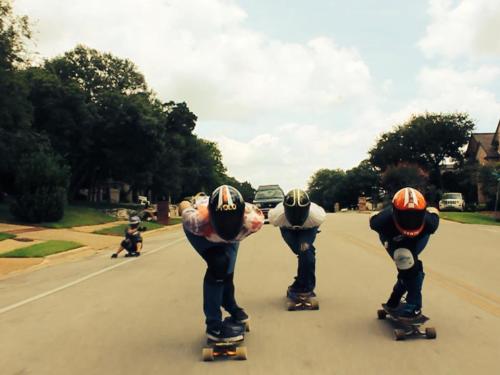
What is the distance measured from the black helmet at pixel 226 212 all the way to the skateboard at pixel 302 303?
272cm

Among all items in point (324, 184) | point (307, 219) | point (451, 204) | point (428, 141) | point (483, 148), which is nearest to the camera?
point (307, 219)

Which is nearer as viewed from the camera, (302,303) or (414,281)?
(414,281)

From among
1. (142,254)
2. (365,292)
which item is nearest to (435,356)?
→ (365,292)

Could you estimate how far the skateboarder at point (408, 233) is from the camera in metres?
5.46

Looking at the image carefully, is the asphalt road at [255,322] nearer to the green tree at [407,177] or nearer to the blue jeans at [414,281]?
the blue jeans at [414,281]

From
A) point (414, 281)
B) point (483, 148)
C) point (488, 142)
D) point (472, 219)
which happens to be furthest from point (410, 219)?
point (488, 142)

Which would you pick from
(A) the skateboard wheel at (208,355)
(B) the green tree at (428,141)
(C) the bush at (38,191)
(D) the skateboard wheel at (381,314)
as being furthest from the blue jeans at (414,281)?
(B) the green tree at (428,141)

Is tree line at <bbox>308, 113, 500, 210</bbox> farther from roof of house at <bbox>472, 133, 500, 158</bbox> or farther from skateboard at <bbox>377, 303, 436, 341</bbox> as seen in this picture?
skateboard at <bbox>377, 303, 436, 341</bbox>

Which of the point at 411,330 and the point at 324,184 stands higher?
the point at 324,184

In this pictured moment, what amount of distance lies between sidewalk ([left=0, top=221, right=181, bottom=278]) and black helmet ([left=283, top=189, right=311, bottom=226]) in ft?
28.9

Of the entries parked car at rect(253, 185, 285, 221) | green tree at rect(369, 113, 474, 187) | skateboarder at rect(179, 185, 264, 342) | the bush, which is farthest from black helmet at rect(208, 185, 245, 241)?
green tree at rect(369, 113, 474, 187)

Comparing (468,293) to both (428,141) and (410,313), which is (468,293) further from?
(428,141)

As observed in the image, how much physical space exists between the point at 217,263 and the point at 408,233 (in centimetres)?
200

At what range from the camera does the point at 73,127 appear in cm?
4506
